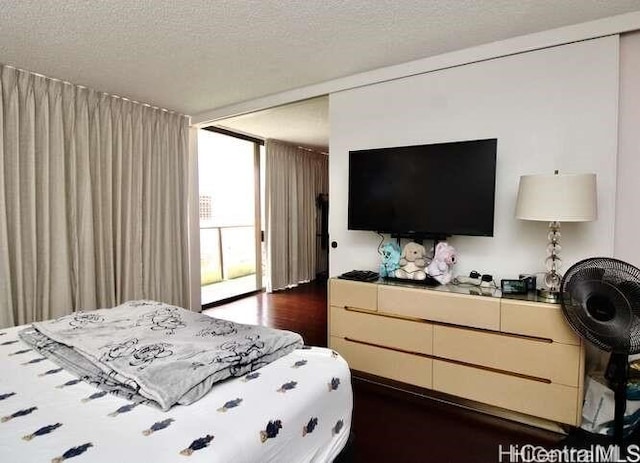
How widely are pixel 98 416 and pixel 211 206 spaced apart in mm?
4151

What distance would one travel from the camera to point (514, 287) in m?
2.14

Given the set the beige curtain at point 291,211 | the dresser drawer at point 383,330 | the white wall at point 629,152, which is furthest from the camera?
the beige curtain at point 291,211

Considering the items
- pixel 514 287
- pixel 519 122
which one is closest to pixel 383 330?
pixel 514 287

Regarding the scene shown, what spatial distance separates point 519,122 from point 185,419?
103 inches

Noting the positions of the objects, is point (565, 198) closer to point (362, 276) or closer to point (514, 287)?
point (514, 287)

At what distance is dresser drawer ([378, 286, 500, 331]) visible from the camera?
2068mm

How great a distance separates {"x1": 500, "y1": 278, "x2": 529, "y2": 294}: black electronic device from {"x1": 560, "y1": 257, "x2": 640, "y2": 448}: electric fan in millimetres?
291

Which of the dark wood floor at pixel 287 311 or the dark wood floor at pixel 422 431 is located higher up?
the dark wood floor at pixel 287 311

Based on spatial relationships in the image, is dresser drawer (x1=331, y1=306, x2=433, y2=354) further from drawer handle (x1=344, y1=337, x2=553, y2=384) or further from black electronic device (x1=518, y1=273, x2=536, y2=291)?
black electronic device (x1=518, y1=273, x2=536, y2=291)

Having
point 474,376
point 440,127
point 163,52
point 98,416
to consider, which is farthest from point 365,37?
point 98,416

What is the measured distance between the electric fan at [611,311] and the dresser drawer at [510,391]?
0.71ft

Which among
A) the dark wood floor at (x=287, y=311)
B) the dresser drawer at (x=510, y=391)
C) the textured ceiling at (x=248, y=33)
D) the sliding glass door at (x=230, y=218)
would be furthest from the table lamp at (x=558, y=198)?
the sliding glass door at (x=230, y=218)

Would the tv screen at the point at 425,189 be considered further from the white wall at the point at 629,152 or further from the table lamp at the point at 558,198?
the white wall at the point at 629,152

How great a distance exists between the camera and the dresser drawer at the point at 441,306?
2068 millimetres
